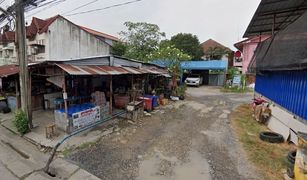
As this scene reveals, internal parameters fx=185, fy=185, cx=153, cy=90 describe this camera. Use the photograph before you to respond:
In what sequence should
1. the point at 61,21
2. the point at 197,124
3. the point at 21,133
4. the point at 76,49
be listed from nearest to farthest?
1. the point at 21,133
2. the point at 197,124
3. the point at 61,21
4. the point at 76,49

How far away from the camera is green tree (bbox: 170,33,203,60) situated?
125 feet

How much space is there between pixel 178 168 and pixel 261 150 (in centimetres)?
311

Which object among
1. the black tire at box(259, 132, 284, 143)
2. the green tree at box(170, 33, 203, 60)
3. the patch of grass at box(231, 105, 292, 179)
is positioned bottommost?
the patch of grass at box(231, 105, 292, 179)

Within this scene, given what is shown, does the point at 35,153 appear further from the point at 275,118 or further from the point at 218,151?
the point at 275,118

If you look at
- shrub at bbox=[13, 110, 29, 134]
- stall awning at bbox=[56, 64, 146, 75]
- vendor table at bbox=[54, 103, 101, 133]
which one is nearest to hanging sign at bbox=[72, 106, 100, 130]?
vendor table at bbox=[54, 103, 101, 133]

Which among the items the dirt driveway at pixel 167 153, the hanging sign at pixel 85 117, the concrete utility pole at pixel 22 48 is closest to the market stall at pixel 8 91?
the concrete utility pole at pixel 22 48

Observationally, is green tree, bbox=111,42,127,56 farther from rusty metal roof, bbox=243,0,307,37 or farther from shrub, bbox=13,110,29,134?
shrub, bbox=13,110,29,134

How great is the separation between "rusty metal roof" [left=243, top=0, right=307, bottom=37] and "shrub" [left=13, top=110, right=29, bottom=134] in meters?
10.5

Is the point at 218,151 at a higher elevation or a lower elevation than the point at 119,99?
lower

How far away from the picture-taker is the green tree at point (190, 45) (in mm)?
37969

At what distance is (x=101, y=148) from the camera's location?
6.39 metres

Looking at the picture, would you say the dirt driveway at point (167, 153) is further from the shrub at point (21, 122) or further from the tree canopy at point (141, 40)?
the tree canopy at point (141, 40)

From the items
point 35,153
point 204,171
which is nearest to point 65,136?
point 35,153

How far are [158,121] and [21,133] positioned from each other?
601cm
